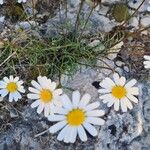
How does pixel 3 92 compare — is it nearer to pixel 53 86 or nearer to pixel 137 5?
pixel 53 86

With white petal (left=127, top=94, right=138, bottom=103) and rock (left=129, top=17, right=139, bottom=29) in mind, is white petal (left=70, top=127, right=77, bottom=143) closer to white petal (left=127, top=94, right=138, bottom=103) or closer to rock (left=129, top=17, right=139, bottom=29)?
white petal (left=127, top=94, right=138, bottom=103)

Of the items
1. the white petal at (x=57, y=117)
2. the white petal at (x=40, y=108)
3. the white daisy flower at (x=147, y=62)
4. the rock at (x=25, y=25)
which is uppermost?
the rock at (x=25, y=25)

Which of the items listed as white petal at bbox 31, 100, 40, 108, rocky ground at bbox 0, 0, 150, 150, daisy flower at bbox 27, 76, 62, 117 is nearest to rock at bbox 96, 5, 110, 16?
rocky ground at bbox 0, 0, 150, 150

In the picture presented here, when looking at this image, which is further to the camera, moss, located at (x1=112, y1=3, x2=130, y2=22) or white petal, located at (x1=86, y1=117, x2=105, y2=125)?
moss, located at (x1=112, y1=3, x2=130, y2=22)

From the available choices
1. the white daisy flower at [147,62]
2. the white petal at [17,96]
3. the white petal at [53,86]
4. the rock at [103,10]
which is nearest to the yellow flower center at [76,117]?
the white petal at [53,86]

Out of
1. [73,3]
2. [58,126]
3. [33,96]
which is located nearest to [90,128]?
[58,126]

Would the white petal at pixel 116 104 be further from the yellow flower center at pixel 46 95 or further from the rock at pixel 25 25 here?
the rock at pixel 25 25
